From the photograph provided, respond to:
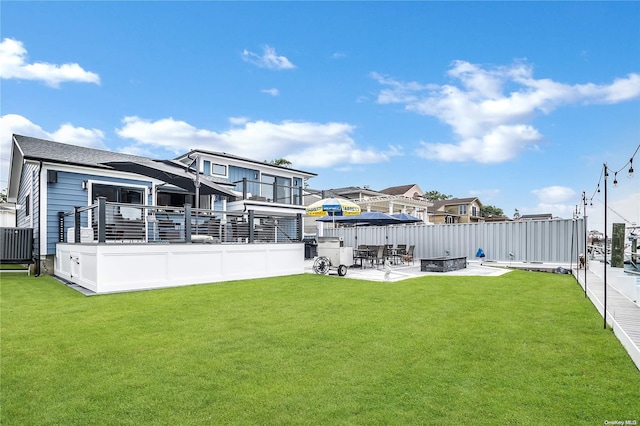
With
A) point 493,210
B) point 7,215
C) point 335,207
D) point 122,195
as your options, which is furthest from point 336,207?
point 493,210

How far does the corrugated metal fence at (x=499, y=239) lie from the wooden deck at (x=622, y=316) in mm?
5201

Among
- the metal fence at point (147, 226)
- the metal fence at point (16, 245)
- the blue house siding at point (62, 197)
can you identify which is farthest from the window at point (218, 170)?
the metal fence at point (16, 245)

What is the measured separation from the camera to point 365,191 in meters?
35.0

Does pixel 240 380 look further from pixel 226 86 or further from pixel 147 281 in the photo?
pixel 226 86

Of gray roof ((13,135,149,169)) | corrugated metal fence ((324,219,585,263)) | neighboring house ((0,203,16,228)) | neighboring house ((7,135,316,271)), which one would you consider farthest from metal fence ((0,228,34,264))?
neighboring house ((0,203,16,228))

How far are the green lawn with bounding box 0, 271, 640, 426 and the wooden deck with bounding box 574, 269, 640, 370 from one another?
0.16 m

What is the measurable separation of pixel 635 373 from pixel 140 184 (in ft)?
46.4

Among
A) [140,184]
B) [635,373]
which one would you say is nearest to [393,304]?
[635,373]

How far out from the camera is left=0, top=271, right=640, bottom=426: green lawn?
2.80 m

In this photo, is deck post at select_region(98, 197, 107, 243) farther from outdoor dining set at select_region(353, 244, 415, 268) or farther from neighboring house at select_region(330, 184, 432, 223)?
neighboring house at select_region(330, 184, 432, 223)

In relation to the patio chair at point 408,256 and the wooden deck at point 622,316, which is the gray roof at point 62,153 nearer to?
the patio chair at point 408,256

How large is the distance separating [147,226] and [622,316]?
10.3 metres

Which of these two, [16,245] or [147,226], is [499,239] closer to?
[147,226]

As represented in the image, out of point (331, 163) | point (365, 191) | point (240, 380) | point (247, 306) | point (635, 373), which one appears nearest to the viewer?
point (240, 380)
